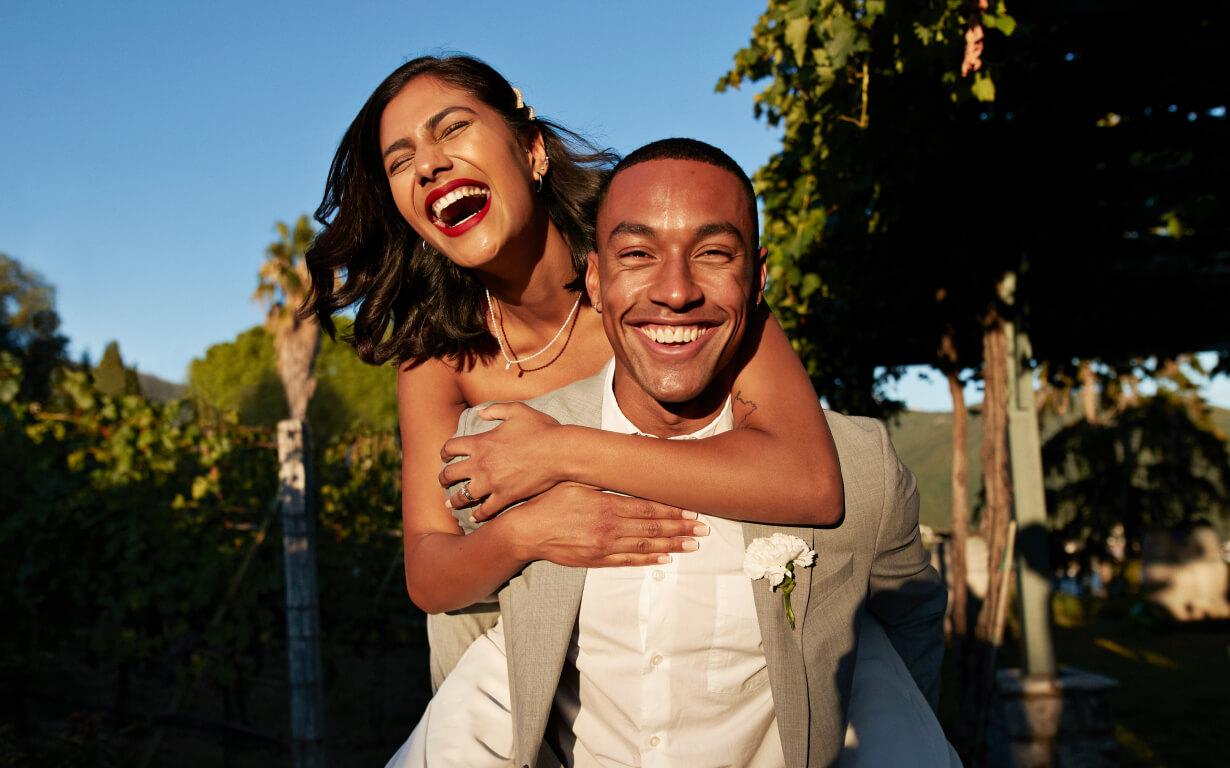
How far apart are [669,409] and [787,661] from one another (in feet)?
2.14

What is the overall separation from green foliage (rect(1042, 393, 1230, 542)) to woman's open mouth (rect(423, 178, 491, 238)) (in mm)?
24063

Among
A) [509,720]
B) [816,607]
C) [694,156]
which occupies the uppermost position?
[694,156]

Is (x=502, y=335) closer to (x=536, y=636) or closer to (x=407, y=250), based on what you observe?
(x=407, y=250)

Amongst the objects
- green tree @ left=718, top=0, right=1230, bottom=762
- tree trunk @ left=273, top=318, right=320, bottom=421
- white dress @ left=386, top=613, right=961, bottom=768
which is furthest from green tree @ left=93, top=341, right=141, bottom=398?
white dress @ left=386, top=613, right=961, bottom=768

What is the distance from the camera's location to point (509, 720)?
254cm

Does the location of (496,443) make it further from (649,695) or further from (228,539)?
(228,539)

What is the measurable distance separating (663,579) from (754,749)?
16.5 inches

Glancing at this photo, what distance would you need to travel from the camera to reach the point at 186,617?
878 cm

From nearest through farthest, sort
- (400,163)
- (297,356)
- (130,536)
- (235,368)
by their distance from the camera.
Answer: (400,163), (130,536), (297,356), (235,368)

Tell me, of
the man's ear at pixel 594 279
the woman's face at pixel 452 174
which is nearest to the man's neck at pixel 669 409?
the man's ear at pixel 594 279

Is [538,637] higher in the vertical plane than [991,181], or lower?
lower

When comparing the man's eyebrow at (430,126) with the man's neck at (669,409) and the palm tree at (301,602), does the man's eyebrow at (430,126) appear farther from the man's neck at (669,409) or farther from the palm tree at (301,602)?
the palm tree at (301,602)

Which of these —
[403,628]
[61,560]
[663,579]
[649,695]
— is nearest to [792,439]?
[663,579]

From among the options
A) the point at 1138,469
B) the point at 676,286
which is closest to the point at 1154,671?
the point at 1138,469
